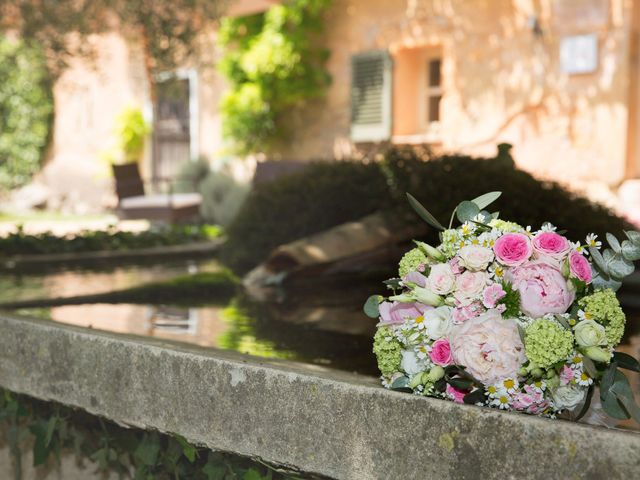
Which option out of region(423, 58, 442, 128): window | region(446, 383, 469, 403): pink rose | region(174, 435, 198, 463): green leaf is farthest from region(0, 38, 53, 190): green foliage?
region(446, 383, 469, 403): pink rose

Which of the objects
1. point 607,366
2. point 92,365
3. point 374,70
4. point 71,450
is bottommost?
point 71,450

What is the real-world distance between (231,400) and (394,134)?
29.4 ft

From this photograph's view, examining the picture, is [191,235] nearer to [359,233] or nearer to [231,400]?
[359,233]

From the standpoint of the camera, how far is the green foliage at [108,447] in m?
2.39

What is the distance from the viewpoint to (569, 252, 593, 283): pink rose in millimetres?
1965

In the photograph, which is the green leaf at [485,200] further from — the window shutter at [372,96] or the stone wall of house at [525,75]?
the window shutter at [372,96]

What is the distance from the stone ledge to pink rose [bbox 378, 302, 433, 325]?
0.16 metres

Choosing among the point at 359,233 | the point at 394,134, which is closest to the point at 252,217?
the point at 359,233

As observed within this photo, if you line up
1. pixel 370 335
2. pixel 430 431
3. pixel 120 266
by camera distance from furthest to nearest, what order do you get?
pixel 120 266
pixel 370 335
pixel 430 431

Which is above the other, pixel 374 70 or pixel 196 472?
pixel 374 70

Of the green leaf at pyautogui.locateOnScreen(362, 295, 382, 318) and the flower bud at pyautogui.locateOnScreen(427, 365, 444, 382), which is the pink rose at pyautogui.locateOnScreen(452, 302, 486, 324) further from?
the green leaf at pyautogui.locateOnScreen(362, 295, 382, 318)

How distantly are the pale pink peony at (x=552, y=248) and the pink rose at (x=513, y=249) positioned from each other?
3 centimetres

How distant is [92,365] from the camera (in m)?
2.65

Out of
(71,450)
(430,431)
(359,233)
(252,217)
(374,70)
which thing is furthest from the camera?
(374,70)
